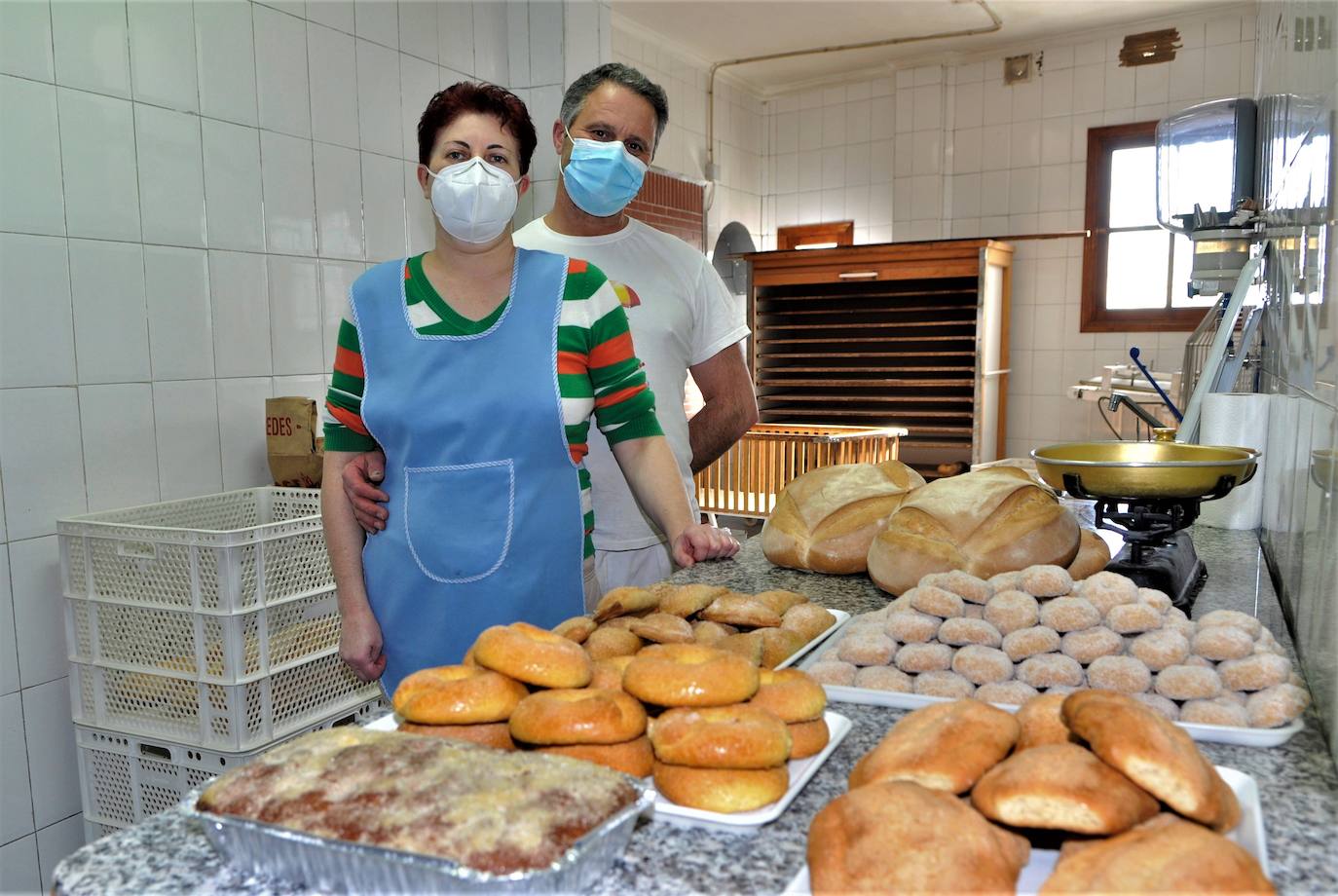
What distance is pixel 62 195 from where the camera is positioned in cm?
244

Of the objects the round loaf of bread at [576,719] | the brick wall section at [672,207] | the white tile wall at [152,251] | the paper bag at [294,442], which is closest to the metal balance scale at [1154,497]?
the round loaf of bread at [576,719]

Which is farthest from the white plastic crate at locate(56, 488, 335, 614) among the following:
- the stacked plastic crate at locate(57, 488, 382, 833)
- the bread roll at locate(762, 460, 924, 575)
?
the bread roll at locate(762, 460, 924, 575)

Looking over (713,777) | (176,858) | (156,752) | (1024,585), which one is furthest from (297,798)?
(156,752)

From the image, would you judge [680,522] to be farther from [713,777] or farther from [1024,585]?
[713,777]

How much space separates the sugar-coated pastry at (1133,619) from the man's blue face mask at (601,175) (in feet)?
4.84

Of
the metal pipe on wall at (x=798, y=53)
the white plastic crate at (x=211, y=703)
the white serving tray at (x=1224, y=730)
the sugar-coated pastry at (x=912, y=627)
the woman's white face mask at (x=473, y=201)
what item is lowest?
the white plastic crate at (x=211, y=703)

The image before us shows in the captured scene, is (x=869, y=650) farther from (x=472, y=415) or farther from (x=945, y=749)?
(x=472, y=415)

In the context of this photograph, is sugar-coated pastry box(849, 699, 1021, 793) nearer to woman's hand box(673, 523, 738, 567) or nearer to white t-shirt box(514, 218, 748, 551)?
woman's hand box(673, 523, 738, 567)

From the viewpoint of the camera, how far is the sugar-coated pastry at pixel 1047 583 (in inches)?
48.1

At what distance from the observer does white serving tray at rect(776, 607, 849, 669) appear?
120 cm

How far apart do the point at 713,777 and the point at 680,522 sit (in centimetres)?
96

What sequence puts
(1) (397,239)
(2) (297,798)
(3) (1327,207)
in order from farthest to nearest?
(1) (397,239)
(3) (1327,207)
(2) (297,798)

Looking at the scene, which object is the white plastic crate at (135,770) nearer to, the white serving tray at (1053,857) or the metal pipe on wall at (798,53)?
the white serving tray at (1053,857)

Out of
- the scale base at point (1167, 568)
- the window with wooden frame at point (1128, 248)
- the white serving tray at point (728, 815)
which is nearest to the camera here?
the white serving tray at point (728, 815)
